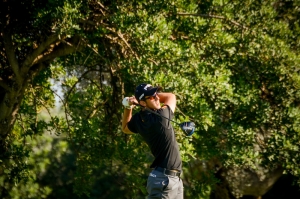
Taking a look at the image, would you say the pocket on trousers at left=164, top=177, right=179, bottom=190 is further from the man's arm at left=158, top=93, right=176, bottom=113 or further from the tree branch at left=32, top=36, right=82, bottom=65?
the tree branch at left=32, top=36, right=82, bottom=65

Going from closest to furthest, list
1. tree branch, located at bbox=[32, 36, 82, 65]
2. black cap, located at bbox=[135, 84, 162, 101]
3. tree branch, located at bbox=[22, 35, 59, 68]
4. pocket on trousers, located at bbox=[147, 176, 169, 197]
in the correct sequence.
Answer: pocket on trousers, located at bbox=[147, 176, 169, 197] < black cap, located at bbox=[135, 84, 162, 101] < tree branch, located at bbox=[22, 35, 59, 68] < tree branch, located at bbox=[32, 36, 82, 65]

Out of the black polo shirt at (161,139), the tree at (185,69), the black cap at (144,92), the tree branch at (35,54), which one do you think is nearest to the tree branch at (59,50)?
the tree at (185,69)

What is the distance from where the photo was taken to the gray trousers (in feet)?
14.9

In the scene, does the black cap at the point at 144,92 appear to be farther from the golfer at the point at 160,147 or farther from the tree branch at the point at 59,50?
the tree branch at the point at 59,50

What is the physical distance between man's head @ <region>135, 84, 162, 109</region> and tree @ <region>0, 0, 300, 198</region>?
4.96ft

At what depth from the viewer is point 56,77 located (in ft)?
31.1

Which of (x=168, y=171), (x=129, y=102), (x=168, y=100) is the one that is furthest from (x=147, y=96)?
(x=168, y=171)

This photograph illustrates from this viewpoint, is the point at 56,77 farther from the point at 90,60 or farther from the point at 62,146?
the point at 62,146

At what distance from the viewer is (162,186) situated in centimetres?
456

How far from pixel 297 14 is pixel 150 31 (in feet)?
13.0

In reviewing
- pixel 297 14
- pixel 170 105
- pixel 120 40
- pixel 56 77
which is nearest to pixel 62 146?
pixel 56 77

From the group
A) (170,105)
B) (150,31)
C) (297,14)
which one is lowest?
(170,105)

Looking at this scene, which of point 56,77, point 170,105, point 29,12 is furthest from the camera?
point 56,77

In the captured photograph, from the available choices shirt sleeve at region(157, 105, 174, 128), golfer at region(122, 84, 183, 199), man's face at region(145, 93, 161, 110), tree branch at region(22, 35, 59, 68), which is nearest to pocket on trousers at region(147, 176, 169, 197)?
golfer at region(122, 84, 183, 199)
